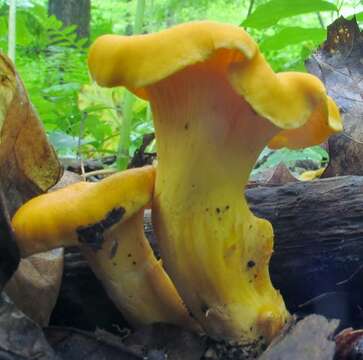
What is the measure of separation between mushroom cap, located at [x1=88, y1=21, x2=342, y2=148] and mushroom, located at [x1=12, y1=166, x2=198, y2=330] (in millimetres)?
262

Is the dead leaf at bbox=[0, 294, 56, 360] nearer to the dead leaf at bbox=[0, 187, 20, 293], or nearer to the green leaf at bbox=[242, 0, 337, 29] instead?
the dead leaf at bbox=[0, 187, 20, 293]

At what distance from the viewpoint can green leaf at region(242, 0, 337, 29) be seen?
96.6 inches

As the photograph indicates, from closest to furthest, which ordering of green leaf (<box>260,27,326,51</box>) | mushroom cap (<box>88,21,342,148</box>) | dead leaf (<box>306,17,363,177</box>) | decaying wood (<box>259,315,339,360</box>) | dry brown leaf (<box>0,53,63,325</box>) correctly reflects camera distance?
mushroom cap (<box>88,21,342,148</box>)
decaying wood (<box>259,315,339,360</box>)
dry brown leaf (<box>0,53,63,325</box>)
dead leaf (<box>306,17,363,177</box>)
green leaf (<box>260,27,326,51</box>)

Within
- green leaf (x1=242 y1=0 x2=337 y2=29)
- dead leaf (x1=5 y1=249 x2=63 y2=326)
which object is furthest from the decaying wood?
green leaf (x1=242 y1=0 x2=337 y2=29)

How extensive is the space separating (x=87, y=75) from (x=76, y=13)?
355 centimetres

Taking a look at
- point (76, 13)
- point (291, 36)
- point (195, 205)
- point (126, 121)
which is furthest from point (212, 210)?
point (76, 13)

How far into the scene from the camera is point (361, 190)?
5.27 feet

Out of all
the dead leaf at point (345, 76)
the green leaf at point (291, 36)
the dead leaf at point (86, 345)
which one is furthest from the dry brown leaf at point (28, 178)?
the green leaf at point (291, 36)

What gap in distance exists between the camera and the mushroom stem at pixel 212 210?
1.29 m

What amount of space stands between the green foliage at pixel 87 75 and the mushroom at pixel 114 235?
1.13 metres

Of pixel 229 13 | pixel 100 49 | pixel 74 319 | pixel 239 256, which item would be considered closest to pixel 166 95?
pixel 100 49

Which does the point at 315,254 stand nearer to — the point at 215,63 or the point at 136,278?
the point at 136,278

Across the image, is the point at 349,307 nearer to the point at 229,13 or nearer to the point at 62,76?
the point at 62,76

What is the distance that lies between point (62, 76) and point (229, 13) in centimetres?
588
